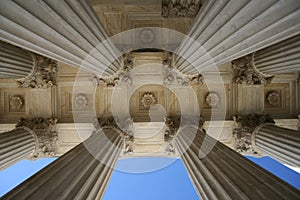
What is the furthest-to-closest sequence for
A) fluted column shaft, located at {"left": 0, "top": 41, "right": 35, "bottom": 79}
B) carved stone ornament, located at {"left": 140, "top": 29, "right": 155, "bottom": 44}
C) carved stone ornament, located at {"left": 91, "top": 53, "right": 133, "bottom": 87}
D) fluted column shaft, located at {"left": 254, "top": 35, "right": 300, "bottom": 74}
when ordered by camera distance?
carved stone ornament, located at {"left": 140, "top": 29, "right": 155, "bottom": 44} → carved stone ornament, located at {"left": 91, "top": 53, "right": 133, "bottom": 87} → fluted column shaft, located at {"left": 0, "top": 41, "right": 35, "bottom": 79} → fluted column shaft, located at {"left": 254, "top": 35, "right": 300, "bottom": 74}

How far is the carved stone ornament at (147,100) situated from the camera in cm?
1403

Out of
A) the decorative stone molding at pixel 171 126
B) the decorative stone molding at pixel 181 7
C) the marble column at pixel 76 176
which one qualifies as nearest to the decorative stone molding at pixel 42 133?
the marble column at pixel 76 176

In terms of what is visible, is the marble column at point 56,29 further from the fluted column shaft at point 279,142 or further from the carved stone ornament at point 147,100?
the fluted column shaft at point 279,142

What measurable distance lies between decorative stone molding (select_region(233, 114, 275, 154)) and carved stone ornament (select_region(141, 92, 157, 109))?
4.20 m

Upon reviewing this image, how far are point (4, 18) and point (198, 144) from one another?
7192 mm

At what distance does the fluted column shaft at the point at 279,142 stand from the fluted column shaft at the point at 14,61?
33.0ft

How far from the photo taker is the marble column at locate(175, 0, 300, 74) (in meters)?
4.85

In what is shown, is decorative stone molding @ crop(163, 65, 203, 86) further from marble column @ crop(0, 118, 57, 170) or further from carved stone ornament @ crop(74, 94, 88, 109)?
marble column @ crop(0, 118, 57, 170)

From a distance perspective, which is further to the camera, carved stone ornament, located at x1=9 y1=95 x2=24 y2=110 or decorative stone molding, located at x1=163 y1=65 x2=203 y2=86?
carved stone ornament, located at x1=9 y1=95 x2=24 y2=110

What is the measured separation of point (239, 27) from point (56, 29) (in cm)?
408

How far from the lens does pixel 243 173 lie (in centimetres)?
676

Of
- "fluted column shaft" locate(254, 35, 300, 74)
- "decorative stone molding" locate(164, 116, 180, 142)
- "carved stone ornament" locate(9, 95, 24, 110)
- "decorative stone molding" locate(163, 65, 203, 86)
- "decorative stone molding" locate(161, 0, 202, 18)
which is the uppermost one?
"decorative stone molding" locate(161, 0, 202, 18)

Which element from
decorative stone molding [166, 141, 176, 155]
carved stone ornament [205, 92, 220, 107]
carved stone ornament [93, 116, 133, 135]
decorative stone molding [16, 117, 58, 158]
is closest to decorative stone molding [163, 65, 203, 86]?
carved stone ornament [205, 92, 220, 107]

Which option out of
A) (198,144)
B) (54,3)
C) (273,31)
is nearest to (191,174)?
(198,144)
